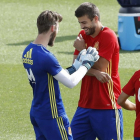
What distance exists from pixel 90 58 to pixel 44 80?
0.63 metres

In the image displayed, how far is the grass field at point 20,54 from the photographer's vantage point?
27.1 ft

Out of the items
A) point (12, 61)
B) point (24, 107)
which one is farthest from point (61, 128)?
point (12, 61)

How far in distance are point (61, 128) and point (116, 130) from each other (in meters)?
0.92

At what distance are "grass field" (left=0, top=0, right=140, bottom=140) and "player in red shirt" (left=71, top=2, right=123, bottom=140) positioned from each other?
2.06 metres

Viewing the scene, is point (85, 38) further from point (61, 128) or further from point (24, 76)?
point (24, 76)

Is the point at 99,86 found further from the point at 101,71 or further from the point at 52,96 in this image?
the point at 52,96

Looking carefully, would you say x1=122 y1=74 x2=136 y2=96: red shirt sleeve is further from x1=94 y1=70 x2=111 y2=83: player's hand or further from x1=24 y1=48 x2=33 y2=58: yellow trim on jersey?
x1=24 y1=48 x2=33 y2=58: yellow trim on jersey

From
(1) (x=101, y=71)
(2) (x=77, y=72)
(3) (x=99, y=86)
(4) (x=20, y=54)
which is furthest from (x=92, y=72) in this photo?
(4) (x=20, y=54)

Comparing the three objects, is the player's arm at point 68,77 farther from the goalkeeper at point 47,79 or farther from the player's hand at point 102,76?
the player's hand at point 102,76

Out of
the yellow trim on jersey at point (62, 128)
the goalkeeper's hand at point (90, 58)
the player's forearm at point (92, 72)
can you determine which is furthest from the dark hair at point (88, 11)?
the yellow trim on jersey at point (62, 128)

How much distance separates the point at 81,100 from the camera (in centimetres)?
568

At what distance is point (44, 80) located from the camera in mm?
4750

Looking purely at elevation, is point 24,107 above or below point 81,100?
below

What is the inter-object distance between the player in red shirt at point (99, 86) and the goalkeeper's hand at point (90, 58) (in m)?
0.27
